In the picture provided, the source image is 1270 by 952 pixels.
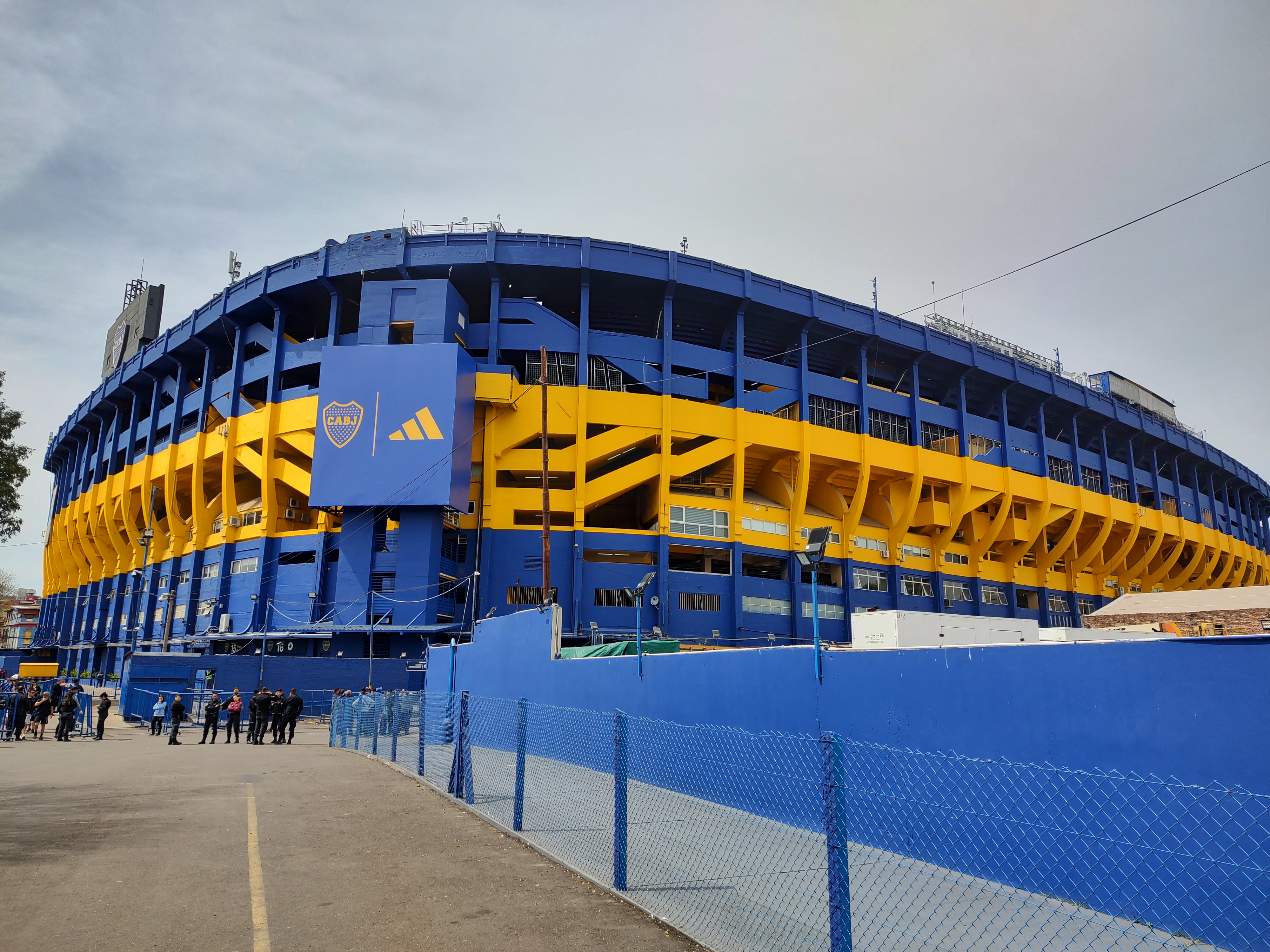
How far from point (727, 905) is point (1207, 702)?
13.8 ft

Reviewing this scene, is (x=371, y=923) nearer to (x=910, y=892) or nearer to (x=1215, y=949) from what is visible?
(x=910, y=892)

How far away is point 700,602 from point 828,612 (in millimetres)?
8432

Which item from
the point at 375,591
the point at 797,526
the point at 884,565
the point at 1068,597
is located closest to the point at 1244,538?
the point at 1068,597

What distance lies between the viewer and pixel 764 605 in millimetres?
41406

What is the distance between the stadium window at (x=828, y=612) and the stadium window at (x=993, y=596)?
43.9 ft

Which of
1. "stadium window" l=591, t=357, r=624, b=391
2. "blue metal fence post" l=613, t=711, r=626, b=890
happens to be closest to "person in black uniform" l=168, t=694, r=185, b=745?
"blue metal fence post" l=613, t=711, r=626, b=890

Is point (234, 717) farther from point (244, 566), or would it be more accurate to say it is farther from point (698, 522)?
point (698, 522)

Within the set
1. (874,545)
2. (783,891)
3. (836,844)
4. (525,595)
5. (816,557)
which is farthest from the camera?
(874,545)

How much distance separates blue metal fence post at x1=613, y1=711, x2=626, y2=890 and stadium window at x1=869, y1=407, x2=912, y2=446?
1596 inches

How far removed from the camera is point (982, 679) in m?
8.30

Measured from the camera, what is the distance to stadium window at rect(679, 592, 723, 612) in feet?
128

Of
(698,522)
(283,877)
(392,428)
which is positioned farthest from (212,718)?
(698,522)

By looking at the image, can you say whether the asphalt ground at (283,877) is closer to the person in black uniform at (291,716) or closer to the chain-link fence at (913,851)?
the chain-link fence at (913,851)

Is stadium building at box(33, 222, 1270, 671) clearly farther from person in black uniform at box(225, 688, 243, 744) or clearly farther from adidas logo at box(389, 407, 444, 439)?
person in black uniform at box(225, 688, 243, 744)
